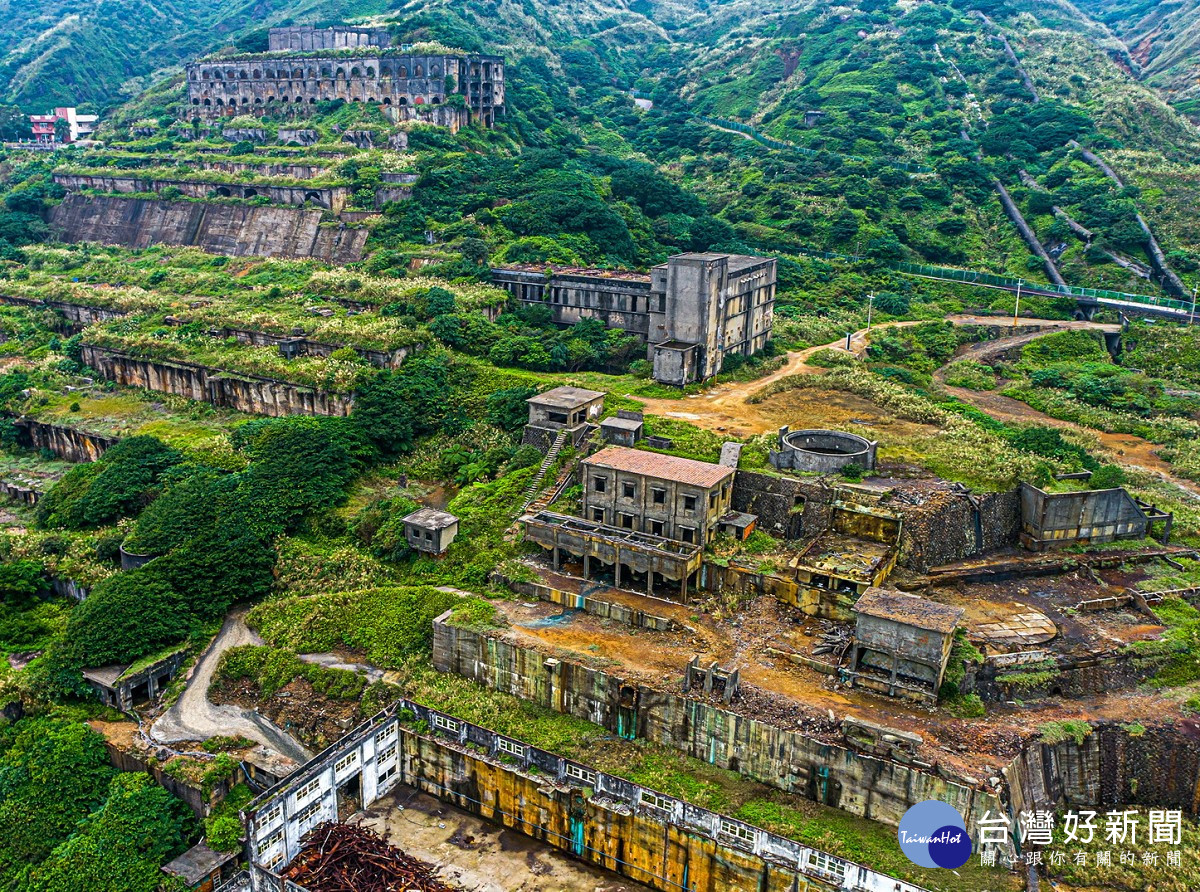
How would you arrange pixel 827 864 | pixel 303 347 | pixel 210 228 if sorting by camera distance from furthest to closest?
1. pixel 210 228
2. pixel 303 347
3. pixel 827 864

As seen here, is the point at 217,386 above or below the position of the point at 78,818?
above

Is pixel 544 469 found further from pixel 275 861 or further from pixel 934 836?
pixel 934 836


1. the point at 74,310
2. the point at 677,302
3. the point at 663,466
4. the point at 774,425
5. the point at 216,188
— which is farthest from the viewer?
the point at 216,188

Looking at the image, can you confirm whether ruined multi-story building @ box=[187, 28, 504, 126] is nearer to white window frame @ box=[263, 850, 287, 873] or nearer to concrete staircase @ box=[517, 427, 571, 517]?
concrete staircase @ box=[517, 427, 571, 517]

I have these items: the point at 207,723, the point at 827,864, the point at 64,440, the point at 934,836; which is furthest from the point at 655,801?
the point at 64,440

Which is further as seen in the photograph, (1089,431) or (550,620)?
(1089,431)

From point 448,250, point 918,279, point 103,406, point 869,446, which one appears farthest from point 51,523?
point 918,279

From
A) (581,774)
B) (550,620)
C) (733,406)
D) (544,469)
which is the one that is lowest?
(581,774)
